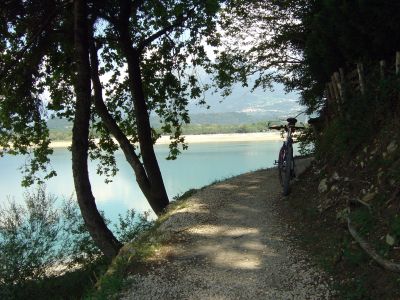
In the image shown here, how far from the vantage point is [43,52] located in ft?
42.5

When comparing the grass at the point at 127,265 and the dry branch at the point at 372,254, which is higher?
the dry branch at the point at 372,254

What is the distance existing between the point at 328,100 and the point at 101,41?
839 cm

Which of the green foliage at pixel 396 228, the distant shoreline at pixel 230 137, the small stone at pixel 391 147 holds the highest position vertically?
the small stone at pixel 391 147

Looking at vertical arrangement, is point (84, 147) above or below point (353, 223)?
above

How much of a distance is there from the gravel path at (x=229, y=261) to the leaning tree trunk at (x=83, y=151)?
213cm

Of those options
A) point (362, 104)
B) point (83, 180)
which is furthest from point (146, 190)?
point (362, 104)

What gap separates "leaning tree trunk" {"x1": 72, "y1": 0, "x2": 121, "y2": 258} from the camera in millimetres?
9609

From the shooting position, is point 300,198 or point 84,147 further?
point 84,147

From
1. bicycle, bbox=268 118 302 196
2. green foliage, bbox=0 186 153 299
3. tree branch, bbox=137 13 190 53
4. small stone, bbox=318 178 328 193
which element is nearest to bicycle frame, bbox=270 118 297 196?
bicycle, bbox=268 118 302 196

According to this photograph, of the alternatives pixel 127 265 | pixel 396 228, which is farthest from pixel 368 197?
pixel 127 265

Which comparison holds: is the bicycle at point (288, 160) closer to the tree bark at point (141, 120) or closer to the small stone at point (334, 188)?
the small stone at point (334, 188)

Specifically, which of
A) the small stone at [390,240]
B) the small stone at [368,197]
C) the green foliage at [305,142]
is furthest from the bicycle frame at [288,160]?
the green foliage at [305,142]

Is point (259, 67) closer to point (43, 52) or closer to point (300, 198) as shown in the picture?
point (43, 52)

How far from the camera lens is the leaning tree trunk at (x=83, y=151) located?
961 centimetres
